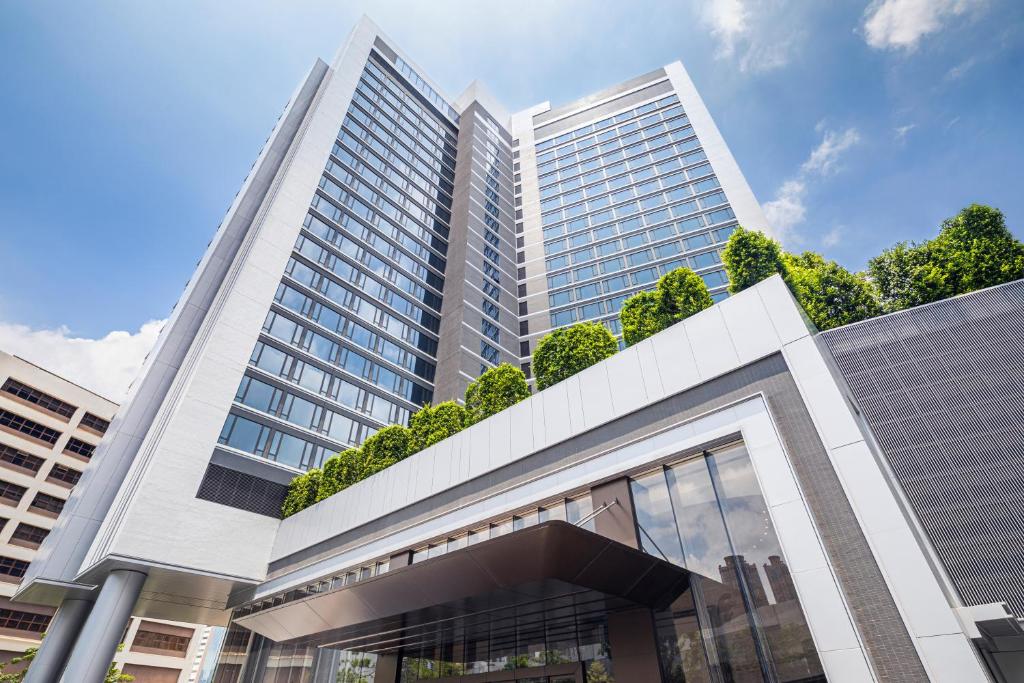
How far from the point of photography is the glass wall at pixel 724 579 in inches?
334

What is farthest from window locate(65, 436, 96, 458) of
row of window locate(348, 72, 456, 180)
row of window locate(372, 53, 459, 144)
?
row of window locate(372, 53, 459, 144)

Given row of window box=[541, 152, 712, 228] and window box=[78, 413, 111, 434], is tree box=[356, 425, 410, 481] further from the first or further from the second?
window box=[78, 413, 111, 434]

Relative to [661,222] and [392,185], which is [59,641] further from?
[661,222]

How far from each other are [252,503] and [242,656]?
22.0 feet

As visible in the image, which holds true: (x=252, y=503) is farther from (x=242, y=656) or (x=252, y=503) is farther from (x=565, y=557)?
(x=565, y=557)

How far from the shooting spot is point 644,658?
32.9 ft

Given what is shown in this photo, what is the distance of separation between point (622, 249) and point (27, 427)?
61.1m

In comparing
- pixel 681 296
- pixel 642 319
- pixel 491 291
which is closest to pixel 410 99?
pixel 491 291

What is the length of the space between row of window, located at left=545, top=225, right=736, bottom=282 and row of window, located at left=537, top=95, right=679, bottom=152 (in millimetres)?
19518

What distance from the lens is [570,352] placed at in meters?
17.4

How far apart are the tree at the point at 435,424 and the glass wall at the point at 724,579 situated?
11.1 m

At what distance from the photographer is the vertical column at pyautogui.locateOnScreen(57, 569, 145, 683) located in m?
18.8

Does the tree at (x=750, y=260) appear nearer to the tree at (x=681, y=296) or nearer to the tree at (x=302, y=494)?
the tree at (x=681, y=296)

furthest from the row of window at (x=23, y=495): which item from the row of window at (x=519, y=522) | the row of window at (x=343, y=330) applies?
the row of window at (x=519, y=522)
